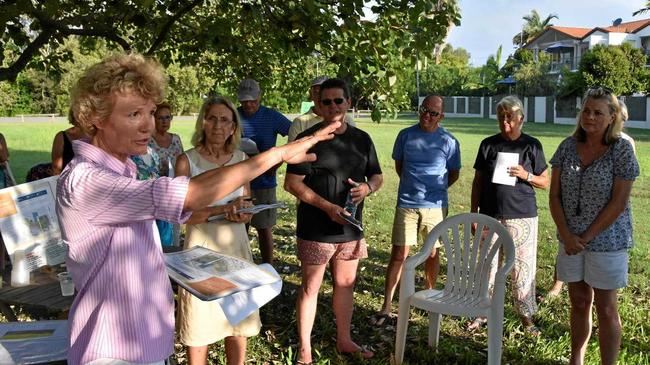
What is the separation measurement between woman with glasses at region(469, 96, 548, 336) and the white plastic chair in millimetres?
400

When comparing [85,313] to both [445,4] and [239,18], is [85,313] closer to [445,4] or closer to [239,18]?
[445,4]

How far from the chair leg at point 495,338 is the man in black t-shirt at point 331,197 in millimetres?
981

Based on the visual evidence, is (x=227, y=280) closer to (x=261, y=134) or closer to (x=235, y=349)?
(x=235, y=349)

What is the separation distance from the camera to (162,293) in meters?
2.01

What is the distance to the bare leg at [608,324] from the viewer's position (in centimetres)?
354

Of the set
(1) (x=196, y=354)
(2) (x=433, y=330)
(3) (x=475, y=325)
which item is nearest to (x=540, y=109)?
(3) (x=475, y=325)

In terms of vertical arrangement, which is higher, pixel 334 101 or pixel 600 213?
pixel 334 101

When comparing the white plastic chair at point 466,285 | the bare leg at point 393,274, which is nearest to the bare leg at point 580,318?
the white plastic chair at point 466,285

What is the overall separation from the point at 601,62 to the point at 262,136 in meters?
30.6

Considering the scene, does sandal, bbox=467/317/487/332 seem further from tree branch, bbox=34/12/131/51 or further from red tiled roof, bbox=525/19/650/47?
red tiled roof, bbox=525/19/650/47

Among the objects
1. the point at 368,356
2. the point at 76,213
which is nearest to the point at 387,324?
the point at 368,356

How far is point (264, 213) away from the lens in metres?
6.04

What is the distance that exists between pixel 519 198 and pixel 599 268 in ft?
4.05

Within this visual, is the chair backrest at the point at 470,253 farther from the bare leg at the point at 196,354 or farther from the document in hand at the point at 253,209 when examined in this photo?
the bare leg at the point at 196,354
